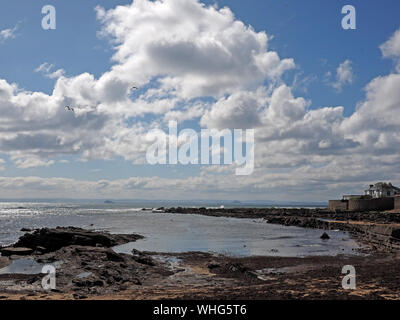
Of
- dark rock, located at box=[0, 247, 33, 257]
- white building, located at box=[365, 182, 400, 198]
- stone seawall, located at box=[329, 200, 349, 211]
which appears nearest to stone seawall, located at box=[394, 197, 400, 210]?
stone seawall, located at box=[329, 200, 349, 211]

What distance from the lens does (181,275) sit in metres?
27.2

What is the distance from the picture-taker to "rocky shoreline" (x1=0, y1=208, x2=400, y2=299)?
780 inches

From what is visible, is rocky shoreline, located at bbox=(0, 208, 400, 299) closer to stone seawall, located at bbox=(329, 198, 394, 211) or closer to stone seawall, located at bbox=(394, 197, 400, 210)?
stone seawall, located at bbox=(394, 197, 400, 210)

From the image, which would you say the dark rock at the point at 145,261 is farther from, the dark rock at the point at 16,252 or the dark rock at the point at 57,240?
the dark rock at the point at 16,252

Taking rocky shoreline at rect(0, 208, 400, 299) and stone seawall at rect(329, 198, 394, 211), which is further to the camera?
stone seawall at rect(329, 198, 394, 211)

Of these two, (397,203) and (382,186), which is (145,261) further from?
(382,186)

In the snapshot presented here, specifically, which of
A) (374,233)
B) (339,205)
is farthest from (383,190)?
(374,233)

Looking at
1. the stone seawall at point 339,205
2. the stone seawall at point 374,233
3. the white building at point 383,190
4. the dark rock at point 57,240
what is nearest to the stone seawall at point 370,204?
the stone seawall at point 339,205

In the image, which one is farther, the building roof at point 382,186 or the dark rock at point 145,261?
the building roof at point 382,186

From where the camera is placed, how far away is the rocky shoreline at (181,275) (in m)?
19.8
